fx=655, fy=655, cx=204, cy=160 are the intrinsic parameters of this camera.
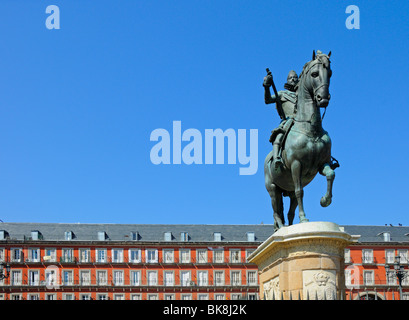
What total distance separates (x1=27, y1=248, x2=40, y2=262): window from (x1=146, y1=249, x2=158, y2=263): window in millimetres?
12408

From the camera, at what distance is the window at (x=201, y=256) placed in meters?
76.1

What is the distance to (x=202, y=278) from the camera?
75.4m

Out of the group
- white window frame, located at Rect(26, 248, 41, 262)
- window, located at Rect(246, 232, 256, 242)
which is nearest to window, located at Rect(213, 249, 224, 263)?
window, located at Rect(246, 232, 256, 242)

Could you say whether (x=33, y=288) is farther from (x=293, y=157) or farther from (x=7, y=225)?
(x=293, y=157)

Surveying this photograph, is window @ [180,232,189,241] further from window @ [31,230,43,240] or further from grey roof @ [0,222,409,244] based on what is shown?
window @ [31,230,43,240]

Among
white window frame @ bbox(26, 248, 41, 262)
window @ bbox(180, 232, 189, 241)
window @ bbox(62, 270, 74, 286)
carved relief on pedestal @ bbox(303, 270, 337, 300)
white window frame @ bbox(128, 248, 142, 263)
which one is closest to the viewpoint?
carved relief on pedestal @ bbox(303, 270, 337, 300)

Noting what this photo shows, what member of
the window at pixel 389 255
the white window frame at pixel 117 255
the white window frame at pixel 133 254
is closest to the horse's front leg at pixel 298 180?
the white window frame at pixel 133 254

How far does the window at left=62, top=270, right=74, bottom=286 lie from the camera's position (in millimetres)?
74250

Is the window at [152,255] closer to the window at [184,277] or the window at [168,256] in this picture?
the window at [168,256]

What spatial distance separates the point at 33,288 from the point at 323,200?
223 ft

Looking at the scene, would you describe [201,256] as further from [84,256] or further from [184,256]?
[84,256]
